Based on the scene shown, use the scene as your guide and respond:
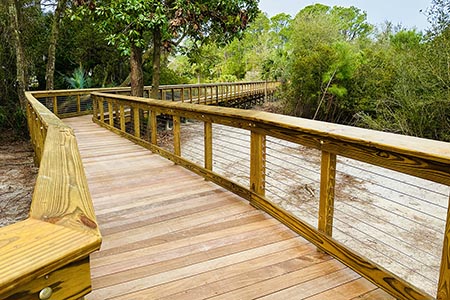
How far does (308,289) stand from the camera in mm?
1956

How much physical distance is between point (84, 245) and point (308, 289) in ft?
5.03

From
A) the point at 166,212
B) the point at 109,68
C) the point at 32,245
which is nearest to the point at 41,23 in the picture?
the point at 109,68

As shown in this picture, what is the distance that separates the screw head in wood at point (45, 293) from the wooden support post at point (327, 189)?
180cm

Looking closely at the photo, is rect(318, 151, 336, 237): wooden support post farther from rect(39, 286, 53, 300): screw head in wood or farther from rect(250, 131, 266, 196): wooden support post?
rect(39, 286, 53, 300): screw head in wood

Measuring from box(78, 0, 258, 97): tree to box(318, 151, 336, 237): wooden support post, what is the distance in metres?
6.23

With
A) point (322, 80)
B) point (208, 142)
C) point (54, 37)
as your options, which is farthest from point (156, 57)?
point (322, 80)

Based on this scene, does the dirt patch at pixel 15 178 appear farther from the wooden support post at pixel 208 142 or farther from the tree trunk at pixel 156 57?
the tree trunk at pixel 156 57

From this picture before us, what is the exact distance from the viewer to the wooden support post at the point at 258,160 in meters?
2.93

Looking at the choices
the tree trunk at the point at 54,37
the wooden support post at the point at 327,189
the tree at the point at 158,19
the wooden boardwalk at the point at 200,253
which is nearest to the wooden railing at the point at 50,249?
the wooden boardwalk at the point at 200,253

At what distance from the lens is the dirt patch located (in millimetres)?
5773

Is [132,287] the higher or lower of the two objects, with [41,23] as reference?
lower

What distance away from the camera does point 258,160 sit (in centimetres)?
296

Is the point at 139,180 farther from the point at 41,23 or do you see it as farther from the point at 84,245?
the point at 41,23

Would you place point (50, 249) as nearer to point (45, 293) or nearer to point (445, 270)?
point (45, 293)
